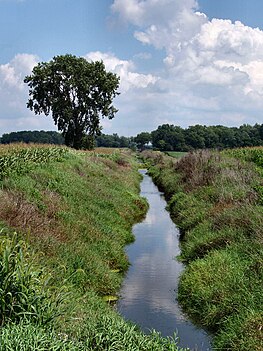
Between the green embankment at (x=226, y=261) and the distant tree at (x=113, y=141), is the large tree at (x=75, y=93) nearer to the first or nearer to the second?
the green embankment at (x=226, y=261)

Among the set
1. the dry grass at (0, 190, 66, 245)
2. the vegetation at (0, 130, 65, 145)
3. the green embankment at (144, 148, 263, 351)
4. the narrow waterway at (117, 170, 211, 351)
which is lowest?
the narrow waterway at (117, 170, 211, 351)

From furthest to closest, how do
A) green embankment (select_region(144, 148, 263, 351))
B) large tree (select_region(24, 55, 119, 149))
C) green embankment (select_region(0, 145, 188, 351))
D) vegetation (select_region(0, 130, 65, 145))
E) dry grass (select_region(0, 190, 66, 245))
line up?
vegetation (select_region(0, 130, 65, 145))
large tree (select_region(24, 55, 119, 149))
dry grass (select_region(0, 190, 66, 245))
green embankment (select_region(144, 148, 263, 351))
green embankment (select_region(0, 145, 188, 351))

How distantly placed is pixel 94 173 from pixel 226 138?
272 ft

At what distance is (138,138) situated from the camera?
145875 mm

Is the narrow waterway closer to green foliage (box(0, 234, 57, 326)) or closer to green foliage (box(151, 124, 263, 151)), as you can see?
green foliage (box(0, 234, 57, 326))

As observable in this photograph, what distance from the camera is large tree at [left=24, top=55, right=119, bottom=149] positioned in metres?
53.6

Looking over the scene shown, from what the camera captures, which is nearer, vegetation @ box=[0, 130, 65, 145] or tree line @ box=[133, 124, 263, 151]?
vegetation @ box=[0, 130, 65, 145]

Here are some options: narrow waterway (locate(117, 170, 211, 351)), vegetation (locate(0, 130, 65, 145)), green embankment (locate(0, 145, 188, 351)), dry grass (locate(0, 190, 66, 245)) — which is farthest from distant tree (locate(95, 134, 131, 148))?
dry grass (locate(0, 190, 66, 245))

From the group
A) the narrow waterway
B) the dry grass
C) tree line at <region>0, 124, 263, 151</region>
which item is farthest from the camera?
tree line at <region>0, 124, 263, 151</region>

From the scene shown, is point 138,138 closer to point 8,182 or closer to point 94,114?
point 94,114

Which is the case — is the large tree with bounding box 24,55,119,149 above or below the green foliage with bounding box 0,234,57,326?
above

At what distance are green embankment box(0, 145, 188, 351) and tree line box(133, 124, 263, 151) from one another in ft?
236

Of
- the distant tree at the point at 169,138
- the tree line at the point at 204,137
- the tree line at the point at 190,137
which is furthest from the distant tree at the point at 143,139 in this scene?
the tree line at the point at 204,137

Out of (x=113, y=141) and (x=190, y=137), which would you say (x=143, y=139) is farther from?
(x=190, y=137)
